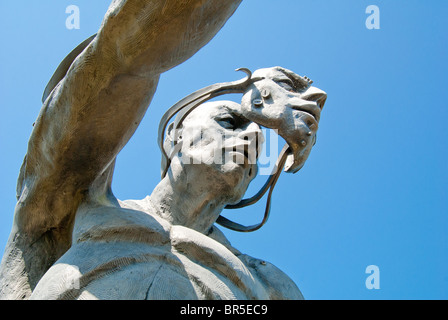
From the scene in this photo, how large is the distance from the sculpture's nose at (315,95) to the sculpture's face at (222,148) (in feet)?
1.12

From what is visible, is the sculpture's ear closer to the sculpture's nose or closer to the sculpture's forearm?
the sculpture's nose

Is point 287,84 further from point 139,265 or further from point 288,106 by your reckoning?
point 139,265

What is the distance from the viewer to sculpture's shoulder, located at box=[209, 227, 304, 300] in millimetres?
3438

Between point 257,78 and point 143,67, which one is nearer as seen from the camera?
point 143,67

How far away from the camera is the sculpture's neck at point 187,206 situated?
3.70 metres

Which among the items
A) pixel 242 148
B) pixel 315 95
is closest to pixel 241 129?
Answer: pixel 242 148

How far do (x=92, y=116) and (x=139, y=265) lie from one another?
73 centimetres

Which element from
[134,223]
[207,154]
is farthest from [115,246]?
[207,154]

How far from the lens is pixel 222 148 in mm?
3658

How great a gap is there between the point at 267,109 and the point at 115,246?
111cm

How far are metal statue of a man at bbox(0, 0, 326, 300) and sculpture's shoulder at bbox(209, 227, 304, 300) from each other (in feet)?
0.03
